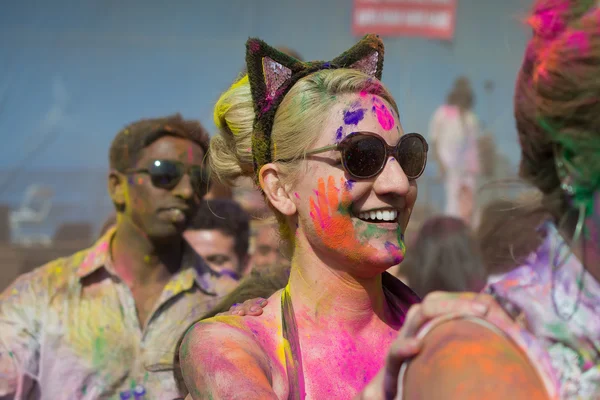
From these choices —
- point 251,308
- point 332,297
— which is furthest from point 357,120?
point 251,308

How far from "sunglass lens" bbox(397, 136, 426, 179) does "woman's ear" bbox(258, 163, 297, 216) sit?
0.35m

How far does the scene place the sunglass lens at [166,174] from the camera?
353cm

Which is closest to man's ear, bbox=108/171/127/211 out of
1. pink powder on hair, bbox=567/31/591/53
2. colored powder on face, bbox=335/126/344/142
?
colored powder on face, bbox=335/126/344/142

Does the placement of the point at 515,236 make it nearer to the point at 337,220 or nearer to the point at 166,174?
the point at 337,220

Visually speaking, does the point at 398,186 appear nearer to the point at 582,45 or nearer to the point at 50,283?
the point at 582,45

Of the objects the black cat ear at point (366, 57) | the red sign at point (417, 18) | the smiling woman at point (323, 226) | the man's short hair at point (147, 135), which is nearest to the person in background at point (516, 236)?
the smiling woman at point (323, 226)

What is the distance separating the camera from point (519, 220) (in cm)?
165

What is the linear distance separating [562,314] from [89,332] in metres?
2.42

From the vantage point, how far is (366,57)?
2.34 meters

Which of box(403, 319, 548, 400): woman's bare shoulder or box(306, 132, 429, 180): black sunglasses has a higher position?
box(306, 132, 429, 180): black sunglasses

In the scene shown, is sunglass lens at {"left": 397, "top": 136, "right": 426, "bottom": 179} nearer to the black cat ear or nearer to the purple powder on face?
the purple powder on face

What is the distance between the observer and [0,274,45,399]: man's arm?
310cm

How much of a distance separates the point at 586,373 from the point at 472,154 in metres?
6.14

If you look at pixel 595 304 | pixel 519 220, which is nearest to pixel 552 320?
pixel 595 304
